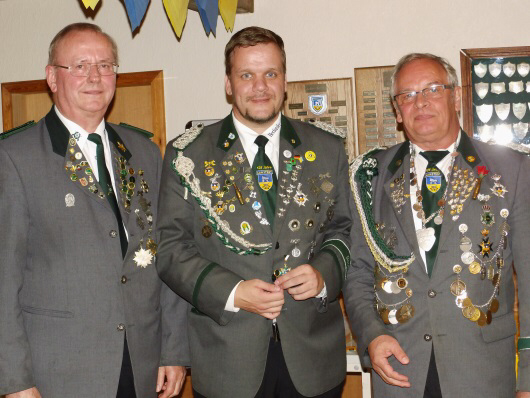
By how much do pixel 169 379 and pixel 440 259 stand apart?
1.16 meters

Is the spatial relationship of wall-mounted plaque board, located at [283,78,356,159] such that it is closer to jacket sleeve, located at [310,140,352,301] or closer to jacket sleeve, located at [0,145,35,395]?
jacket sleeve, located at [310,140,352,301]

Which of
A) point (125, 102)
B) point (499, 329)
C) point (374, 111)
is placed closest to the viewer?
point (499, 329)

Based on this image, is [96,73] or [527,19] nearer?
[96,73]

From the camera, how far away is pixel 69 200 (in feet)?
7.88

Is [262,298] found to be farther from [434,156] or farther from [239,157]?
[434,156]

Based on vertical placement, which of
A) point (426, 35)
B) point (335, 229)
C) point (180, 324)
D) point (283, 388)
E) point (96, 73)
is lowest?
point (283, 388)

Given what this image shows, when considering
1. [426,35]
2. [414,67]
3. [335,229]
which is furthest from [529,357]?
[426,35]

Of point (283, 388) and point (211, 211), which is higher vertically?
point (211, 211)

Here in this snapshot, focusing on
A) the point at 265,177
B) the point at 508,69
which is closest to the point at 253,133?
the point at 265,177

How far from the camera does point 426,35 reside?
418 cm

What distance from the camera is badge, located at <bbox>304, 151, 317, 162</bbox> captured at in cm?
259

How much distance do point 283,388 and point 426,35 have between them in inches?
104

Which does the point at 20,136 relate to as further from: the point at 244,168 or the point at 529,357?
the point at 529,357

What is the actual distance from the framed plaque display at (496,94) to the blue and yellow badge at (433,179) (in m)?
1.79
